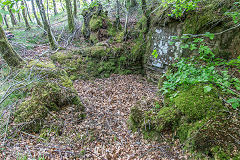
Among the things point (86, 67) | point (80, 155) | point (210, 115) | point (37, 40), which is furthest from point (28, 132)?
point (37, 40)

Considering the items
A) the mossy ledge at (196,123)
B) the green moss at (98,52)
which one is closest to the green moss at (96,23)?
the green moss at (98,52)

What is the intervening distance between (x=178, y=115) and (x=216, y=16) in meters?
4.51

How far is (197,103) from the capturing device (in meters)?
3.28

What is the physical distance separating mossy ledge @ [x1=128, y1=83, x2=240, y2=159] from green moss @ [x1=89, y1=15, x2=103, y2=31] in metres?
7.51

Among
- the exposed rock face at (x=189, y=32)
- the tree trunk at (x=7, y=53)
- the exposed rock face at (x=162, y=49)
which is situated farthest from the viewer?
the exposed rock face at (x=162, y=49)

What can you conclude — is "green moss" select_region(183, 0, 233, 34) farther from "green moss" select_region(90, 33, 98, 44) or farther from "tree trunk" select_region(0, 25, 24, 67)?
"tree trunk" select_region(0, 25, 24, 67)

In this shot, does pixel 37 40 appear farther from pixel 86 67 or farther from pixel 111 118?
pixel 111 118

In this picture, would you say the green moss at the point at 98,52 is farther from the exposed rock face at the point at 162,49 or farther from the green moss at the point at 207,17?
the green moss at the point at 207,17

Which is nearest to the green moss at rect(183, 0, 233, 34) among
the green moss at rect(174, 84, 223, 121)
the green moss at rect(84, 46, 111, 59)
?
the green moss at rect(174, 84, 223, 121)

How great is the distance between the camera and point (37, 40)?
1100 cm

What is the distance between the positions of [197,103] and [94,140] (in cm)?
301

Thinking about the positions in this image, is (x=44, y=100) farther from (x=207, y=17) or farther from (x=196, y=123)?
(x=207, y=17)

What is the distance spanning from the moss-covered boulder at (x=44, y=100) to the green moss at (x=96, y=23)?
213 inches

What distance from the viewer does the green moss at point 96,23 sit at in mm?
9672
